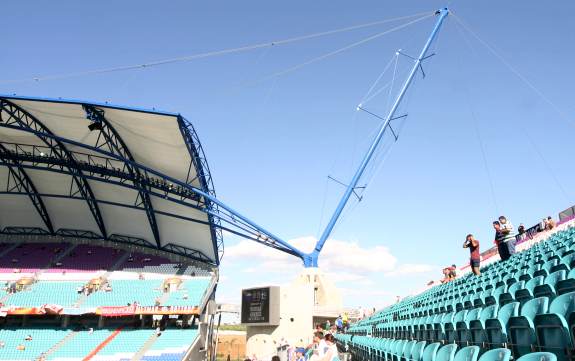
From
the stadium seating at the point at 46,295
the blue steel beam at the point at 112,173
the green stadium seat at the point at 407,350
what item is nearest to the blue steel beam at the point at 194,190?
the blue steel beam at the point at 112,173

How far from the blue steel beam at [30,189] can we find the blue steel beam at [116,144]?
8044 mm

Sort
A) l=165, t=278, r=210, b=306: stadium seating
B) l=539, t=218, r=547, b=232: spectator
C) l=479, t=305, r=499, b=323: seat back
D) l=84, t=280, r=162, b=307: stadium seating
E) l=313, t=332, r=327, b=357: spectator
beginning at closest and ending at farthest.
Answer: l=479, t=305, r=499, b=323: seat back
l=313, t=332, r=327, b=357: spectator
l=539, t=218, r=547, b=232: spectator
l=84, t=280, r=162, b=307: stadium seating
l=165, t=278, r=210, b=306: stadium seating

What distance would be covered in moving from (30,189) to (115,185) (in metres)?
7.69

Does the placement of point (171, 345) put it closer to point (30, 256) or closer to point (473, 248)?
point (30, 256)

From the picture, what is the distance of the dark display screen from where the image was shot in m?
29.8

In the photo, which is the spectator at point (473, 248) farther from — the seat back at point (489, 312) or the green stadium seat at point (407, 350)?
the green stadium seat at point (407, 350)

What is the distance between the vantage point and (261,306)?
30.1m

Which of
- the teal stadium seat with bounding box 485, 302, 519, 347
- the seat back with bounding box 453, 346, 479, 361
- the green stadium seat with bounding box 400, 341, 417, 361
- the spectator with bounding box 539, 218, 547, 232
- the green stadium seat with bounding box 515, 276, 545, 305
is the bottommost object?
the green stadium seat with bounding box 400, 341, 417, 361

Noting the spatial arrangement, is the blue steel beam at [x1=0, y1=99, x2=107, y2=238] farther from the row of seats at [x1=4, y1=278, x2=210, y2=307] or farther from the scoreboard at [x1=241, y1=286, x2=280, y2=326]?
the scoreboard at [x1=241, y1=286, x2=280, y2=326]

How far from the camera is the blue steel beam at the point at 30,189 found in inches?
1239

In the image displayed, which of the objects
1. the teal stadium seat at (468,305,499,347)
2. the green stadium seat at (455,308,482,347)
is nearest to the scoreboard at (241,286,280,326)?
the green stadium seat at (455,308,482,347)

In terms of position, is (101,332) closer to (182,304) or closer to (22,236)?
(182,304)

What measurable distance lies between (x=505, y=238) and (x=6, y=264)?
3519 cm

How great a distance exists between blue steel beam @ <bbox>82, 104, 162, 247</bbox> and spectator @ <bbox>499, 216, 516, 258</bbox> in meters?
19.2
